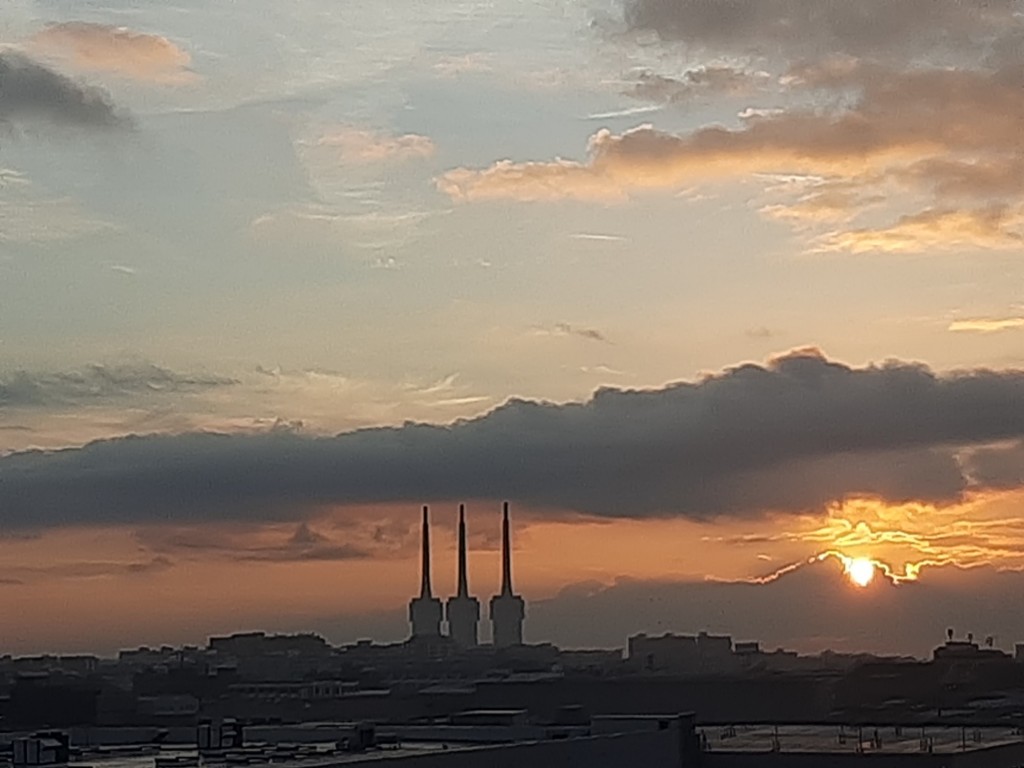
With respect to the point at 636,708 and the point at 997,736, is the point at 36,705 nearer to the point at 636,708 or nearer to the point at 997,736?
the point at 997,736

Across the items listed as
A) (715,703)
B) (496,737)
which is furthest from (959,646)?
(496,737)

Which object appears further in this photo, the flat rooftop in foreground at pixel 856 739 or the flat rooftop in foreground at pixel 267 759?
the flat rooftop in foreground at pixel 856 739

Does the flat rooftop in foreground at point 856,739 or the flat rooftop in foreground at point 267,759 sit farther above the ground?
the flat rooftop in foreground at point 267,759

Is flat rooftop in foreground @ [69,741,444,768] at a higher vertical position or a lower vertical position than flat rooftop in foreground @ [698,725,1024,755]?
higher

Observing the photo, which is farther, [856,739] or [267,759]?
[856,739]

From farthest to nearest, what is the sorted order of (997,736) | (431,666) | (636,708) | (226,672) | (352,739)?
(431,666) < (226,672) < (636,708) < (997,736) < (352,739)

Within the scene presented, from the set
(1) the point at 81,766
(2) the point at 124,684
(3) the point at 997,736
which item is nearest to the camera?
(1) the point at 81,766

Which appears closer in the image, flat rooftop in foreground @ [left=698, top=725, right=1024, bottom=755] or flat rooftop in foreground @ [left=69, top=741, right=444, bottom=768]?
flat rooftop in foreground @ [left=69, top=741, right=444, bottom=768]

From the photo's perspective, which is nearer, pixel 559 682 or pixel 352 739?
pixel 352 739
